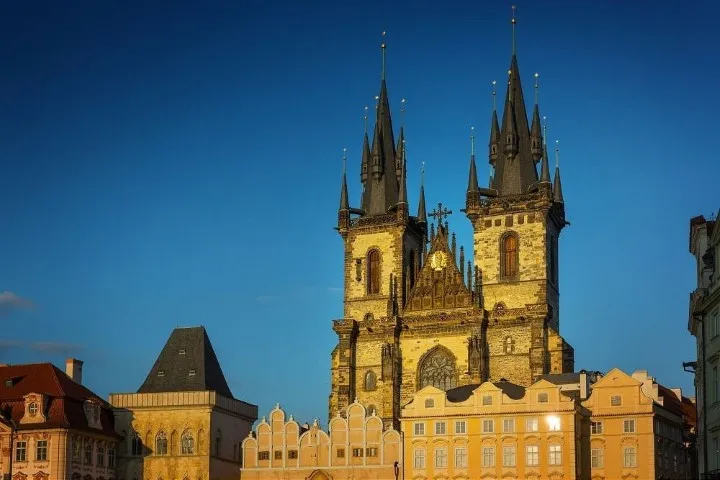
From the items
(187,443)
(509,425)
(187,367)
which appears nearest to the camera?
(509,425)

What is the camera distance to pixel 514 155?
91.4 metres

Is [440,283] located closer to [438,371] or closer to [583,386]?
[438,371]

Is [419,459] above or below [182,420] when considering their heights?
below

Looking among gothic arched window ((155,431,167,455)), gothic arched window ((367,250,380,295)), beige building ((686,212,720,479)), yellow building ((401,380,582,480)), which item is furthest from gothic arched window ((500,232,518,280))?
beige building ((686,212,720,479))

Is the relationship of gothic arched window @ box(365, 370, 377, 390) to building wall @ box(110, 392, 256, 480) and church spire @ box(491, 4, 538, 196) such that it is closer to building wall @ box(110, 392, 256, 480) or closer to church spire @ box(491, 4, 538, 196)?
building wall @ box(110, 392, 256, 480)

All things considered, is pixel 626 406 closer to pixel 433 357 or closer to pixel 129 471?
pixel 433 357

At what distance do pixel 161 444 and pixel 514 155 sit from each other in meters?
34.5

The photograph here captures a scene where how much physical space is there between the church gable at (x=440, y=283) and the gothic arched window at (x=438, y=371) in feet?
12.2

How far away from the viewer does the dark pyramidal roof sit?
7944 cm

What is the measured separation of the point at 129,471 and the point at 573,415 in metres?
29.7

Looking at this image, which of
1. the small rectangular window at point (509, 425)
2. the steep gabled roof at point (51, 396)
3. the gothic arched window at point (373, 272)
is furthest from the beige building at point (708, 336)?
the gothic arched window at point (373, 272)

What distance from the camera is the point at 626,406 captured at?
68000mm

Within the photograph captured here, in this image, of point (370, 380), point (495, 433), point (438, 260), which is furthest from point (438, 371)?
point (495, 433)

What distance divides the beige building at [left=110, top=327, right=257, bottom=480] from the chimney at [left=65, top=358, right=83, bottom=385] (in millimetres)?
3956
